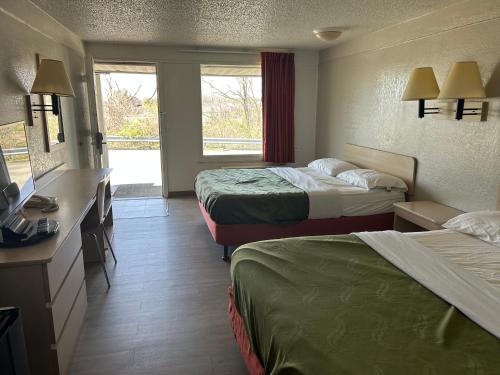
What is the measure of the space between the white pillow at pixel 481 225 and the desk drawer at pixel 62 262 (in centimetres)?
245

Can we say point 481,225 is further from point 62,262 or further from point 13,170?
point 13,170

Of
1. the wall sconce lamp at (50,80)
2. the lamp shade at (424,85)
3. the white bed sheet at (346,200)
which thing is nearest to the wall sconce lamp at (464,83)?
the lamp shade at (424,85)

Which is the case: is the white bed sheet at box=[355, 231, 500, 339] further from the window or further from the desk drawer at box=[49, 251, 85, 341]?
the window

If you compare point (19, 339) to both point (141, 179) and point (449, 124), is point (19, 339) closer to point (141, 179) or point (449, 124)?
point (449, 124)

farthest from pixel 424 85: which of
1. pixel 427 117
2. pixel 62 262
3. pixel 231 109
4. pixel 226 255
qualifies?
pixel 231 109

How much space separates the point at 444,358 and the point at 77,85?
183 inches

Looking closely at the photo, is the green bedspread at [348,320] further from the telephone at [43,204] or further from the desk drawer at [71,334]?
the telephone at [43,204]

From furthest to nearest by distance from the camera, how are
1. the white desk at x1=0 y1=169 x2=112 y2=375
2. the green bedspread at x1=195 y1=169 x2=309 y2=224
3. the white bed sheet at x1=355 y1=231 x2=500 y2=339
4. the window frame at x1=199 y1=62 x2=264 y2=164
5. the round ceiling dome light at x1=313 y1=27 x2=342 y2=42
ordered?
the window frame at x1=199 y1=62 x2=264 y2=164 → the round ceiling dome light at x1=313 y1=27 x2=342 y2=42 → the green bedspread at x1=195 y1=169 x2=309 y2=224 → the white desk at x1=0 y1=169 x2=112 y2=375 → the white bed sheet at x1=355 y1=231 x2=500 y2=339

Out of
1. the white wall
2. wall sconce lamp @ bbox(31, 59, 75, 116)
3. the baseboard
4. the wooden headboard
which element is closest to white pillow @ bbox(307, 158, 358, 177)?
the wooden headboard

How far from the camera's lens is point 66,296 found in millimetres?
2051

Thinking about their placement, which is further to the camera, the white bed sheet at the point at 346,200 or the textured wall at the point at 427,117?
the white bed sheet at the point at 346,200

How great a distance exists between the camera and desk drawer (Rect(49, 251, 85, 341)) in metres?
1.85

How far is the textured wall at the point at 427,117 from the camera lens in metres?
2.79

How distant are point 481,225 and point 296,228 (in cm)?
155
